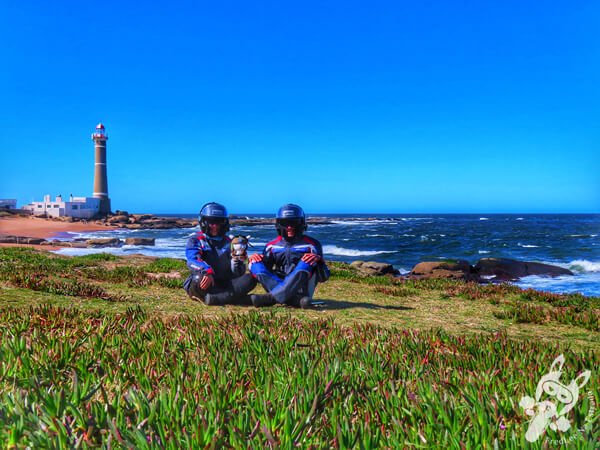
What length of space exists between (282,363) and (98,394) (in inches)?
46.3

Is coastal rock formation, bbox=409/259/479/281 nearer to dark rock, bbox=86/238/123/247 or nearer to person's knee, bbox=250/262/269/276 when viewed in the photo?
person's knee, bbox=250/262/269/276

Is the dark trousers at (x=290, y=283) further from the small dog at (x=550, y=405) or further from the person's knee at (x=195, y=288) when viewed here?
the small dog at (x=550, y=405)

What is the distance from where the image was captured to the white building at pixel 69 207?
9469 centimetres

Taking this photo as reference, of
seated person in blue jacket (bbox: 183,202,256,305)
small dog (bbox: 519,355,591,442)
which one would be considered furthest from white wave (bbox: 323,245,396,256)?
small dog (bbox: 519,355,591,442)

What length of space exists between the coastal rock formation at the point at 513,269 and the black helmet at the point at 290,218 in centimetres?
1920

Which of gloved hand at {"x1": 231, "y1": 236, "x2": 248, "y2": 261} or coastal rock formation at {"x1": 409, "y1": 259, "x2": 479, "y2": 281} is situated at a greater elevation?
gloved hand at {"x1": 231, "y1": 236, "x2": 248, "y2": 261}

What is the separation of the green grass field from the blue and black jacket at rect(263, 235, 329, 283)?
291 cm

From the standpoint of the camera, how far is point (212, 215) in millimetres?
8016

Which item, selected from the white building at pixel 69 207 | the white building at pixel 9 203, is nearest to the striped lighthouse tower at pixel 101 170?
the white building at pixel 69 207

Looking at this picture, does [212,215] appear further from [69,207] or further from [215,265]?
[69,207]

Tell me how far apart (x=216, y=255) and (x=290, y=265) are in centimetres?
134

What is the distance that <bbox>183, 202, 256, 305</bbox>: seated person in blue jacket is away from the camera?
25.3 feet

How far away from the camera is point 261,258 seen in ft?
26.6

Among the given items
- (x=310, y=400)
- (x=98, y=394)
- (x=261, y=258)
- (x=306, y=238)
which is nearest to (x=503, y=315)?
(x=306, y=238)
